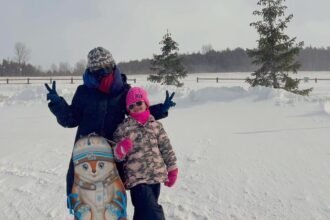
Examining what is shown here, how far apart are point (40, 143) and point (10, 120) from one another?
19.4ft

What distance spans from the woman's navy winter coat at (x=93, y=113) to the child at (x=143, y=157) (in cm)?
10

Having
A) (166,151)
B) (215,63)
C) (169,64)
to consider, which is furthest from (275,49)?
(215,63)

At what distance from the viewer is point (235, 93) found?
16.7 m

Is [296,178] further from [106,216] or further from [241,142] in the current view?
[106,216]

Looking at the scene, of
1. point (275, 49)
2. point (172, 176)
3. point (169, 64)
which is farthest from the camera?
point (169, 64)

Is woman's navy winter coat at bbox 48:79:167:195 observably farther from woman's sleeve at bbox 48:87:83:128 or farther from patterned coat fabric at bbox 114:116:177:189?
patterned coat fabric at bbox 114:116:177:189

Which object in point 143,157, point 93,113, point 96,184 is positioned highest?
point 93,113

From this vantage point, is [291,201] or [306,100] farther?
[306,100]

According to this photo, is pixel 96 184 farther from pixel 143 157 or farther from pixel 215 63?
pixel 215 63

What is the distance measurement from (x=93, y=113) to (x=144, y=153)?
586mm

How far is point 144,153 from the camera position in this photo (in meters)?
3.32

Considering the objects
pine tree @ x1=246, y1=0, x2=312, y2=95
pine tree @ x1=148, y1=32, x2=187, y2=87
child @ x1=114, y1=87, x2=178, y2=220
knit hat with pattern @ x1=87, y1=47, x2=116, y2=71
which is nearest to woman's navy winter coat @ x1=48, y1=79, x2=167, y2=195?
child @ x1=114, y1=87, x2=178, y2=220

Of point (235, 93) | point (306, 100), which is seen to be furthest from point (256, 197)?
point (235, 93)

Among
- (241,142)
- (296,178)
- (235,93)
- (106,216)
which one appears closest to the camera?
(106,216)
